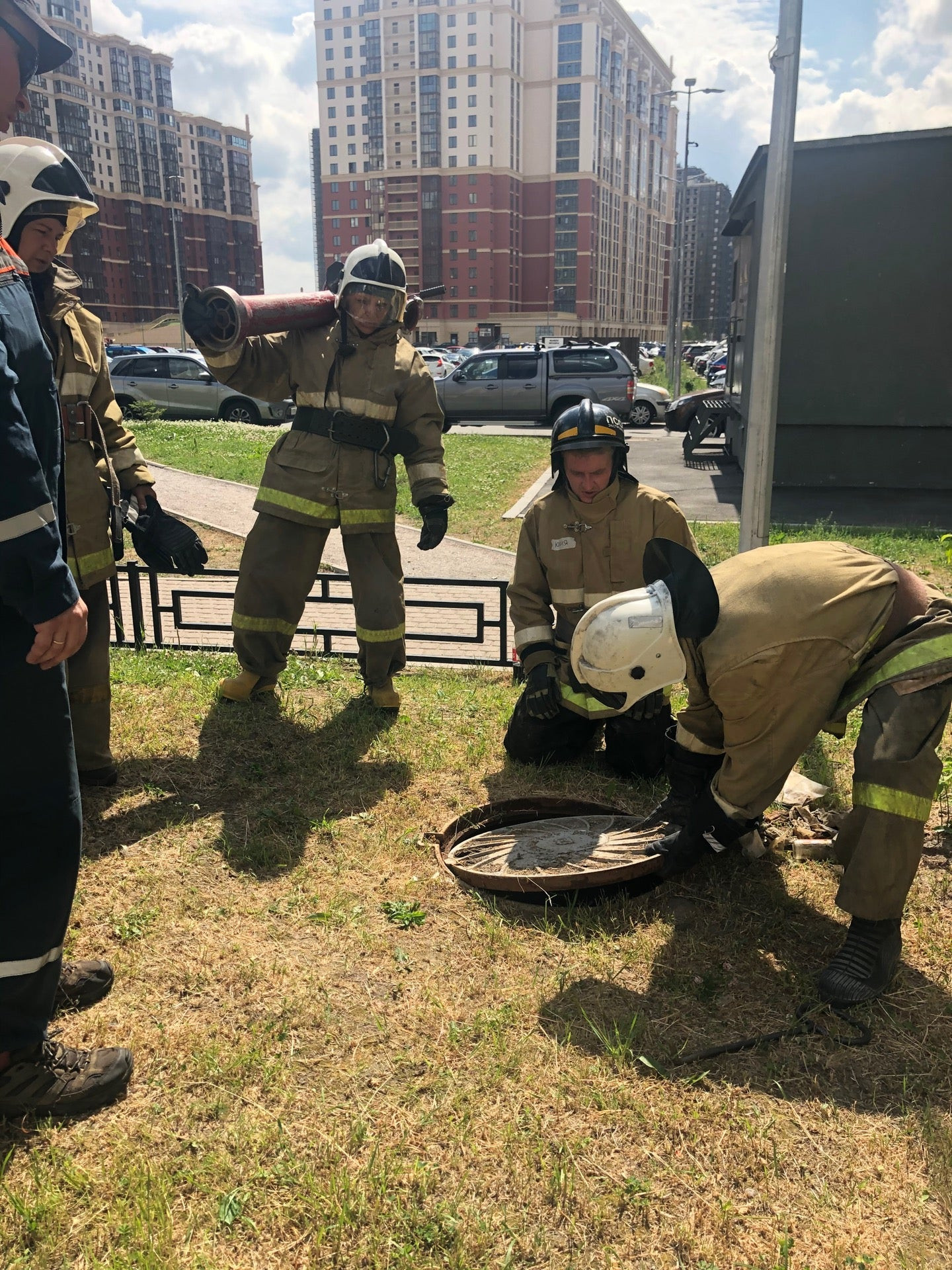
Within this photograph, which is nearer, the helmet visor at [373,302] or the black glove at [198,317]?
the black glove at [198,317]

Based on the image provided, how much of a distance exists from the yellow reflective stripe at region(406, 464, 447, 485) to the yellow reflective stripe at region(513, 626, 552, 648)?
1012 mm

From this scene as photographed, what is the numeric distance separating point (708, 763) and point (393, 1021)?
4.53 ft

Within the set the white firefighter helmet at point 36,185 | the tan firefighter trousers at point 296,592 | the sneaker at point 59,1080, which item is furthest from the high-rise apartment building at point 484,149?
the sneaker at point 59,1080

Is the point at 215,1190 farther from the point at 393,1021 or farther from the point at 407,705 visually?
the point at 407,705

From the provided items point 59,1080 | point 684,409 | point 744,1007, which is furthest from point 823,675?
point 684,409

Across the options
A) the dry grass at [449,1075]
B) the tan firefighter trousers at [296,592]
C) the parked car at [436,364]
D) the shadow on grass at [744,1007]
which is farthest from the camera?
the parked car at [436,364]

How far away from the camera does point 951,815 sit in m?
3.75

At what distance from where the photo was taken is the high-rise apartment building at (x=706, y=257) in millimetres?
92812

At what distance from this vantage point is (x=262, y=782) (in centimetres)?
411

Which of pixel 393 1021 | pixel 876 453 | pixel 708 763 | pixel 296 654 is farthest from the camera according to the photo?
pixel 876 453

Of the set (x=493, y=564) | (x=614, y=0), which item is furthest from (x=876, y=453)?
(x=614, y=0)

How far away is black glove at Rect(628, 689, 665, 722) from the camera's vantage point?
398cm

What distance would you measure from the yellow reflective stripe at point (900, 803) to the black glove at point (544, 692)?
1.47 m

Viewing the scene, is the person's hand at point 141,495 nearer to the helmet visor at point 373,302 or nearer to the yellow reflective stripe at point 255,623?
the yellow reflective stripe at point 255,623
